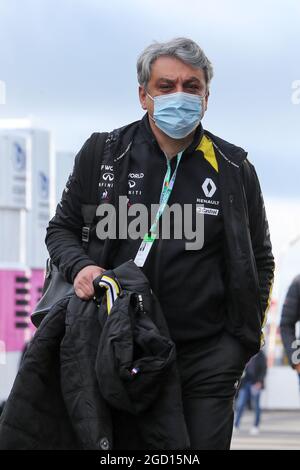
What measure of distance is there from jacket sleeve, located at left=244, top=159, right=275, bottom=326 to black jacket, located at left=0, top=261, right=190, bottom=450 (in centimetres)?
57

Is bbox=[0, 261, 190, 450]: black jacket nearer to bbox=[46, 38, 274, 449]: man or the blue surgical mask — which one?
bbox=[46, 38, 274, 449]: man

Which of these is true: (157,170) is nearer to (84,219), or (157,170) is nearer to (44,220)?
(84,219)

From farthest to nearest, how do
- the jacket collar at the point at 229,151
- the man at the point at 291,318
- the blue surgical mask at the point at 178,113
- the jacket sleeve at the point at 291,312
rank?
the jacket sleeve at the point at 291,312
the man at the point at 291,318
the jacket collar at the point at 229,151
the blue surgical mask at the point at 178,113

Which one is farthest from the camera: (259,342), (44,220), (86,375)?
(44,220)

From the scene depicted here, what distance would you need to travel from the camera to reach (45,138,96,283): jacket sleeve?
199 inches

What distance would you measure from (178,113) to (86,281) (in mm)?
710

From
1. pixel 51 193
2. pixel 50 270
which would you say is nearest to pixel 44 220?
pixel 51 193

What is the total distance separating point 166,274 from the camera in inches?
196

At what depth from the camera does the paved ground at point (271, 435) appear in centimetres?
1880

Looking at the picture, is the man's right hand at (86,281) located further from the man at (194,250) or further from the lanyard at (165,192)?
the lanyard at (165,192)

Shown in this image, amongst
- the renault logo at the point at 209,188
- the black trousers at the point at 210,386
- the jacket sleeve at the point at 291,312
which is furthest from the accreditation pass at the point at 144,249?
the jacket sleeve at the point at 291,312

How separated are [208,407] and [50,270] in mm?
846

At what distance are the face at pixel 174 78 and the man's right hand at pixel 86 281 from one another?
692 millimetres

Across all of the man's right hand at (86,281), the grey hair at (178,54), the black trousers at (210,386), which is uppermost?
the grey hair at (178,54)
